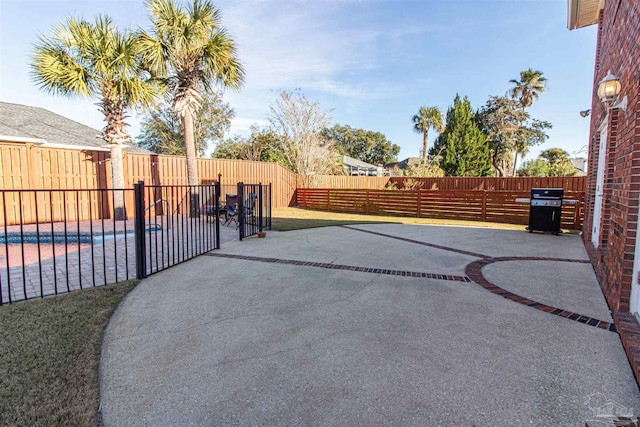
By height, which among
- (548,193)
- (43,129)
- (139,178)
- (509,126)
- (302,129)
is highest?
(509,126)

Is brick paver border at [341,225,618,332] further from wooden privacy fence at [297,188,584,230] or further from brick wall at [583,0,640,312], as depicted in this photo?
wooden privacy fence at [297,188,584,230]

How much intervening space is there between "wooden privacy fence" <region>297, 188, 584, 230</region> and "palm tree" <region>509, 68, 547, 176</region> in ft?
62.3

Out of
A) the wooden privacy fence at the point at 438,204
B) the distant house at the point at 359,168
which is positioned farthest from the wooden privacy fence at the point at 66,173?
the distant house at the point at 359,168

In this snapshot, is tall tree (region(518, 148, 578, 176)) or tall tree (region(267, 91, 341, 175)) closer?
tall tree (region(267, 91, 341, 175))

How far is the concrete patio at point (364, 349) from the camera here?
181cm

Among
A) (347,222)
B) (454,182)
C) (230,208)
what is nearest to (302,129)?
(454,182)

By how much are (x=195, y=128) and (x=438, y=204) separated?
866 inches

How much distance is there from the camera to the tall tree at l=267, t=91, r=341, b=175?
2106 centimetres

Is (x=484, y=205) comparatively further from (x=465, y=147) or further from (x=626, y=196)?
(x=465, y=147)

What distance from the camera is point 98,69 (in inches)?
344

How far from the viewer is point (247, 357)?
238 cm

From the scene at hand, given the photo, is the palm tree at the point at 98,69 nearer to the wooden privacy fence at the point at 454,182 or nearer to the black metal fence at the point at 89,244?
the black metal fence at the point at 89,244

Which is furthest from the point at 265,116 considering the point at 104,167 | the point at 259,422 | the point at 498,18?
the point at 259,422

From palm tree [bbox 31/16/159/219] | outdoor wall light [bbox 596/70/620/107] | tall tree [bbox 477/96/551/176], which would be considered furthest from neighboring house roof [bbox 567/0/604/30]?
tall tree [bbox 477/96/551/176]
